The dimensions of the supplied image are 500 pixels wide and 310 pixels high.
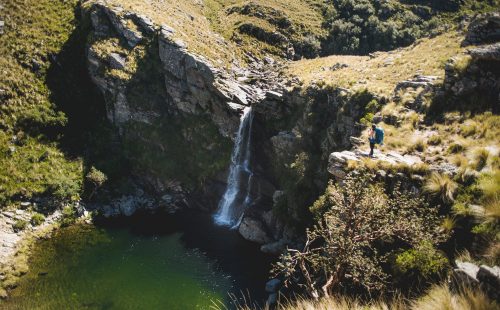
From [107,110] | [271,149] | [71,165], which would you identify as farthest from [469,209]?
[107,110]

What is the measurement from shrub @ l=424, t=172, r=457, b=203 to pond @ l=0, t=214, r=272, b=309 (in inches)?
839

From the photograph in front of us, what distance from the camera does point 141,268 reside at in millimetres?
43469

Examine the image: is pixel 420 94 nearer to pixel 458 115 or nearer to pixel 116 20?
pixel 458 115

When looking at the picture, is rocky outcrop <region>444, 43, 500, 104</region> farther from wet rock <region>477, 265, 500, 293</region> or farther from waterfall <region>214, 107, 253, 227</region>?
waterfall <region>214, 107, 253, 227</region>

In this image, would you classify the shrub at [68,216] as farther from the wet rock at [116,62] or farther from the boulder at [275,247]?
the boulder at [275,247]

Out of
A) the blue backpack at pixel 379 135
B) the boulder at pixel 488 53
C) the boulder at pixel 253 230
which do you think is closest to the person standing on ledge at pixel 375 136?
the blue backpack at pixel 379 135

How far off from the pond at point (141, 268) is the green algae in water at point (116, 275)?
8 cm

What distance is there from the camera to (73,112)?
67.3 m

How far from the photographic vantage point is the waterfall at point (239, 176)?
5851 cm

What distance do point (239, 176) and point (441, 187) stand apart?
138 ft

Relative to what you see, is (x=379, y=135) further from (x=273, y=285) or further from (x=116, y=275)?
(x=116, y=275)

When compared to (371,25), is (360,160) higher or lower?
lower

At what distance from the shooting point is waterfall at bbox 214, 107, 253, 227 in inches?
2304

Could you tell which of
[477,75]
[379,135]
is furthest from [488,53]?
[379,135]
